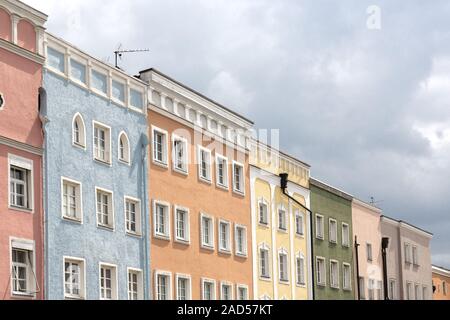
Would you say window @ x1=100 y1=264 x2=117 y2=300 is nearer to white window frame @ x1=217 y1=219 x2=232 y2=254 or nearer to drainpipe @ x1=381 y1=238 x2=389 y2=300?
white window frame @ x1=217 y1=219 x2=232 y2=254

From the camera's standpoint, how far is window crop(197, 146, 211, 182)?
152 feet

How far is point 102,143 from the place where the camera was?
39.2 metres

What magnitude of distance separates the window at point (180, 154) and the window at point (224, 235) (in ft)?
13.4

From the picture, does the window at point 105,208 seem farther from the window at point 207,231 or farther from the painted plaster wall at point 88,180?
the window at point 207,231

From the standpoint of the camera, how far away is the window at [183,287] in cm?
4322

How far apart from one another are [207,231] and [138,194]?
6.58 meters

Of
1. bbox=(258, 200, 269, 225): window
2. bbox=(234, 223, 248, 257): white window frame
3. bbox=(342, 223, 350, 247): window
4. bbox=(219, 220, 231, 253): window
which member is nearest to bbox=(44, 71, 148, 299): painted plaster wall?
bbox=(219, 220, 231, 253): window

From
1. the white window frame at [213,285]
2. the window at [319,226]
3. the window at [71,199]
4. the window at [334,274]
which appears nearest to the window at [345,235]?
the window at [334,274]

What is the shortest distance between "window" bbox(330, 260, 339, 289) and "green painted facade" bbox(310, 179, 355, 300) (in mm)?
230

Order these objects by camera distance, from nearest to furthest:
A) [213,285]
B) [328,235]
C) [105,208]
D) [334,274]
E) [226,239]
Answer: [105,208] < [213,285] < [226,239] < [328,235] < [334,274]

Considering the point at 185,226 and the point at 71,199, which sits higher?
the point at 71,199

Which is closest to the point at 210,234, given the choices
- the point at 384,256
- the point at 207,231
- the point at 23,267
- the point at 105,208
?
the point at 207,231

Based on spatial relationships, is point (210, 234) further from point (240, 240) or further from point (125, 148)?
point (125, 148)
